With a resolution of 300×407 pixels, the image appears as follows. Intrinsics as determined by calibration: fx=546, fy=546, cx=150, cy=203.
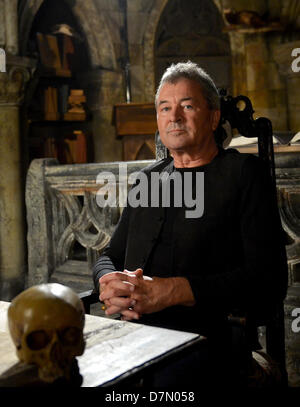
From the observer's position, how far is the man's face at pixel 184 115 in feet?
6.54

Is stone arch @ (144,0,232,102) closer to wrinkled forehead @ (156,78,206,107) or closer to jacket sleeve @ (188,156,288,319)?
wrinkled forehead @ (156,78,206,107)

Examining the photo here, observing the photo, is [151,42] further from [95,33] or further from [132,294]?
[132,294]

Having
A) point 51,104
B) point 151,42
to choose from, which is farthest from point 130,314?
point 151,42

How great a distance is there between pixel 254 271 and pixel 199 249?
22 cm

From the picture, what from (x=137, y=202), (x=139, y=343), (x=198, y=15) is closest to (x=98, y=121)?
(x=198, y=15)

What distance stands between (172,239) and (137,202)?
0.83 ft

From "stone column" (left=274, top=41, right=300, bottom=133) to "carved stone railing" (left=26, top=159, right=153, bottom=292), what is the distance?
4.32 m

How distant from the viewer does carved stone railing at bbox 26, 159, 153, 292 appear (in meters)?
4.02

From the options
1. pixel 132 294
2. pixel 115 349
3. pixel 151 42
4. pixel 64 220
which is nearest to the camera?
pixel 115 349

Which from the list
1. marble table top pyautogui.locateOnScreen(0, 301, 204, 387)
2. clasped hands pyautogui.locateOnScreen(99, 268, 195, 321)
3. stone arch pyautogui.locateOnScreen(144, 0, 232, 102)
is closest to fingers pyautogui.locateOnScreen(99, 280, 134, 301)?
clasped hands pyautogui.locateOnScreen(99, 268, 195, 321)

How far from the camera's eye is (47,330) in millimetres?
1216

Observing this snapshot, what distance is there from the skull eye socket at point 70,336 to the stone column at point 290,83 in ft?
22.3
